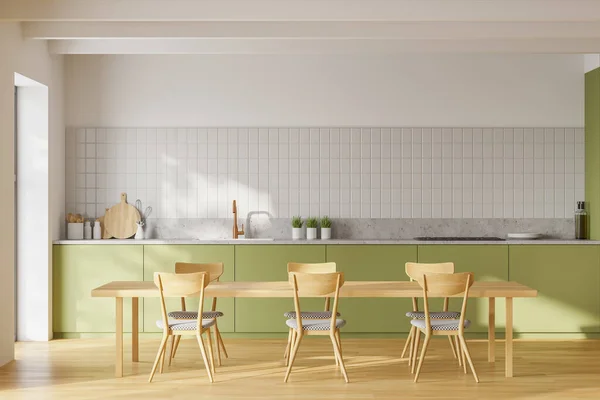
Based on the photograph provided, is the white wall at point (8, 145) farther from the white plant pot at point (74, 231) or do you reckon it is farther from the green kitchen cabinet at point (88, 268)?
the white plant pot at point (74, 231)

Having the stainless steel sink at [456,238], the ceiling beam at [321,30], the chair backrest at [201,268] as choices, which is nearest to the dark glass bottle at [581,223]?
the stainless steel sink at [456,238]

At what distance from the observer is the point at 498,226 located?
25.5ft

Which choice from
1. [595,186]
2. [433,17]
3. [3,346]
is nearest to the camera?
[433,17]

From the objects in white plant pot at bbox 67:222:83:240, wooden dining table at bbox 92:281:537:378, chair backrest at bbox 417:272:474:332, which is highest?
white plant pot at bbox 67:222:83:240

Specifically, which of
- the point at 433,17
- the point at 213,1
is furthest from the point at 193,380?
the point at 433,17

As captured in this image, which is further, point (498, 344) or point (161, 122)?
point (161, 122)

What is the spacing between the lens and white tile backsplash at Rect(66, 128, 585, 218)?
7.77 metres

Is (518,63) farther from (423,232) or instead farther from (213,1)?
(213,1)

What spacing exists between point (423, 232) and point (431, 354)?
1640 millimetres

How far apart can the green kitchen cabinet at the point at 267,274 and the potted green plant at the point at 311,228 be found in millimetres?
382

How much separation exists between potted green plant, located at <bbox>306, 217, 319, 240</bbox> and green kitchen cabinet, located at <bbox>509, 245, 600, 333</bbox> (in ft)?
6.15

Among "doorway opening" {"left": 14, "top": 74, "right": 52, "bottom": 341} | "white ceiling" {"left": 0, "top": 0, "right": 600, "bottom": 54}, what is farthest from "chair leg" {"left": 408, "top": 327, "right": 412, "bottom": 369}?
"doorway opening" {"left": 14, "top": 74, "right": 52, "bottom": 341}

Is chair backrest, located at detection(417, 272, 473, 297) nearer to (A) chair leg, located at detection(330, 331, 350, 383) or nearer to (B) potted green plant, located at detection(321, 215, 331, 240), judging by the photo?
(A) chair leg, located at detection(330, 331, 350, 383)

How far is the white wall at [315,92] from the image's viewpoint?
7.77 meters
